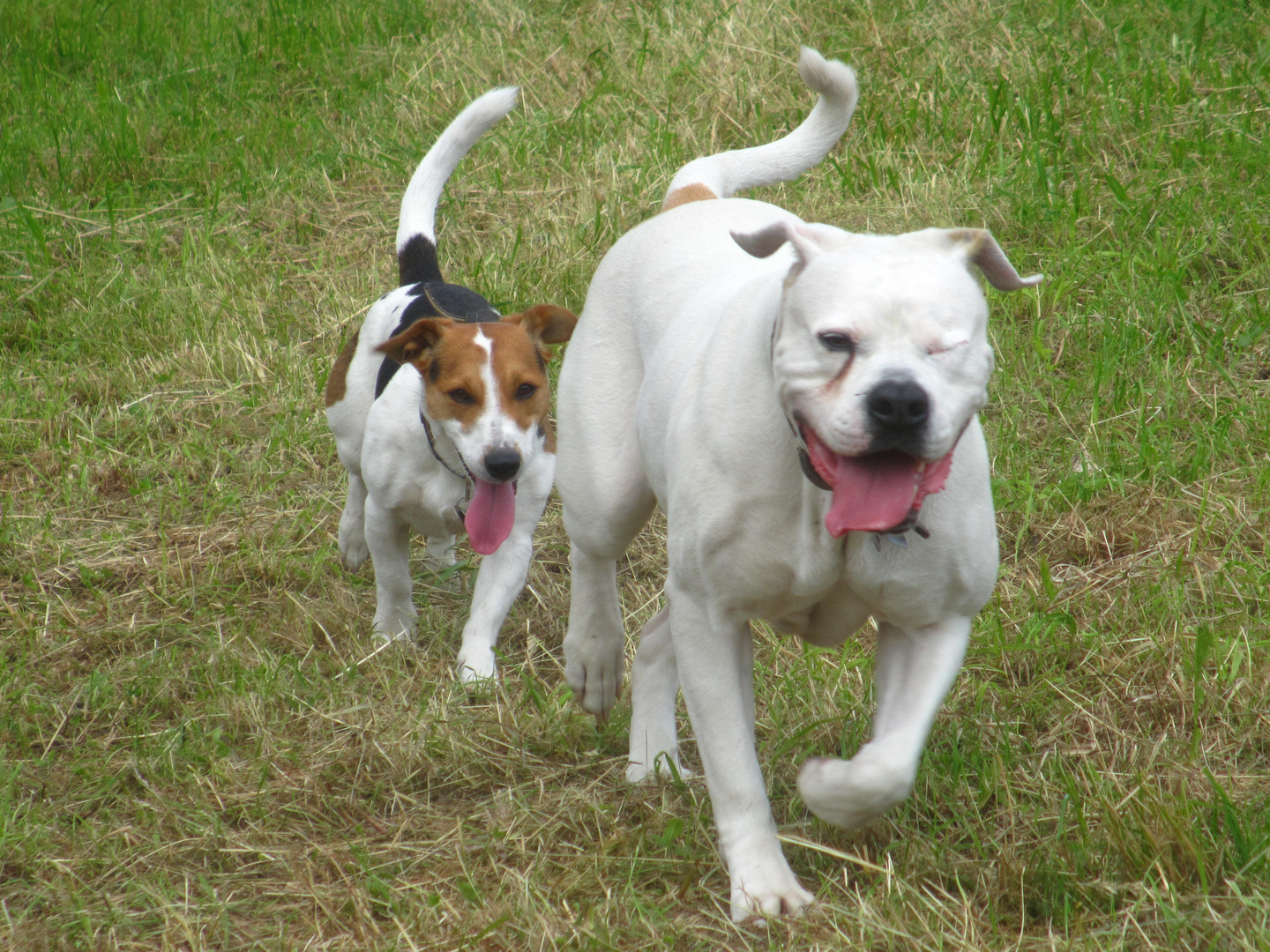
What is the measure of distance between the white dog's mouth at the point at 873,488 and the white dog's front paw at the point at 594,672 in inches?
56.8

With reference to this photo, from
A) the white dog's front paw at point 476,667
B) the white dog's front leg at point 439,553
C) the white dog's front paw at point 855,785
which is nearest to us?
the white dog's front paw at point 855,785

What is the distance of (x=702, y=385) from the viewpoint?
2.90 meters

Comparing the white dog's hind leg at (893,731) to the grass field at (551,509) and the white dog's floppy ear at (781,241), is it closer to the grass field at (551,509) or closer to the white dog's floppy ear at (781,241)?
the grass field at (551,509)

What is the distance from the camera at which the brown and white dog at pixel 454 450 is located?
14.5 feet

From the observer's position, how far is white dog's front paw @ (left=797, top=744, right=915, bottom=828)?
2.53 metres

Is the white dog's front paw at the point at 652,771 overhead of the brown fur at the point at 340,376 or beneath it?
overhead

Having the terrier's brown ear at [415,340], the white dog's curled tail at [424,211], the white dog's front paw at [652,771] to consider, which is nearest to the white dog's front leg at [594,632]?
the white dog's front paw at [652,771]

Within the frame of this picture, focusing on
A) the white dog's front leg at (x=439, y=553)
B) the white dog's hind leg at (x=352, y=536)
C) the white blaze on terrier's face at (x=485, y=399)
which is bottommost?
the white dog's front leg at (x=439, y=553)

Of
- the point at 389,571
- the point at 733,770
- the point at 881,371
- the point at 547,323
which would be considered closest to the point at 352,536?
the point at 389,571

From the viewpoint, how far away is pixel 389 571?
4.66 meters

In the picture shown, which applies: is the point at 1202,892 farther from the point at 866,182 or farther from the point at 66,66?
the point at 66,66

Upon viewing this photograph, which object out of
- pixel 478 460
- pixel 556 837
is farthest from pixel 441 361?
pixel 556 837

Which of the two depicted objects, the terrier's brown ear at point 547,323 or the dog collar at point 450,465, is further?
the terrier's brown ear at point 547,323

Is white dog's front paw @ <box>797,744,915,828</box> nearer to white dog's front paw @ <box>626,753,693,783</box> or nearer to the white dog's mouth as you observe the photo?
the white dog's mouth
